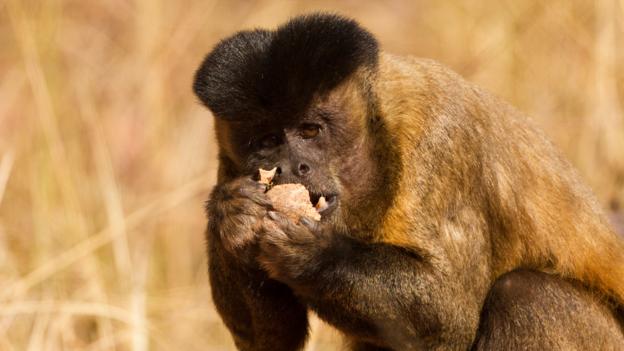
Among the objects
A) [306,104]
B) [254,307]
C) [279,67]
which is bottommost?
[254,307]

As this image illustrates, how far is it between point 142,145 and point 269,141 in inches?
287

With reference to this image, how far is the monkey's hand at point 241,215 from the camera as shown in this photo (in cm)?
552

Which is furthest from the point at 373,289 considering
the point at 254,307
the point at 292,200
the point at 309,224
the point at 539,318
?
the point at 539,318

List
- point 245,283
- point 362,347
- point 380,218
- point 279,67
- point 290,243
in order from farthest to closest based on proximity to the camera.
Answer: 1. point 362,347
2. point 245,283
3. point 380,218
4. point 279,67
5. point 290,243

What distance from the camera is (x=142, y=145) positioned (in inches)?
509

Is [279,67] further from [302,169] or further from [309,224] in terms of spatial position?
[309,224]

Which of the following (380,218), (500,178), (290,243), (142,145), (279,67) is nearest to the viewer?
(290,243)

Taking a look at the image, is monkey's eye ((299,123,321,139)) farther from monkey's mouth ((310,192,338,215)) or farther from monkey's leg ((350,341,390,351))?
monkey's leg ((350,341,390,351))

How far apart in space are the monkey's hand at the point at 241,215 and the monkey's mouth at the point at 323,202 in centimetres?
26

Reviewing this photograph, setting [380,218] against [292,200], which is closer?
[292,200]

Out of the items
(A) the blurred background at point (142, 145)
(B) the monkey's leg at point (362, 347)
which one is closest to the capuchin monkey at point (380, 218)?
(B) the monkey's leg at point (362, 347)

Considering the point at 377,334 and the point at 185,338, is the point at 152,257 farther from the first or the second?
the point at 377,334

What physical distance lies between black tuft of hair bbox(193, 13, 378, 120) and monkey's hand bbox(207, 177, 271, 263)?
1.33 ft

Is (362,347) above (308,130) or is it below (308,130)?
below
